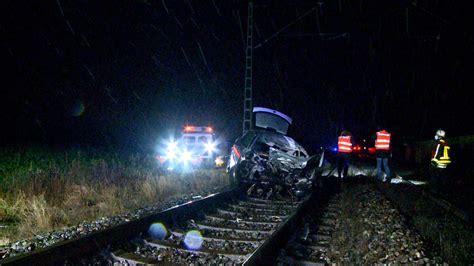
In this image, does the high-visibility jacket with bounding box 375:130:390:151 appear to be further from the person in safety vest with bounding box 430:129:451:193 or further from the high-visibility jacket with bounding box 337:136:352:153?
the person in safety vest with bounding box 430:129:451:193

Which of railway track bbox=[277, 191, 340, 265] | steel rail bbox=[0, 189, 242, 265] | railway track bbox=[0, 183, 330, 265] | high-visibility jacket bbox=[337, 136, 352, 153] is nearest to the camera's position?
steel rail bbox=[0, 189, 242, 265]

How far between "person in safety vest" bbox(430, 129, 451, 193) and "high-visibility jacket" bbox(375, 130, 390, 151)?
62.5 inches

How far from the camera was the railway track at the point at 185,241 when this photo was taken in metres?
5.08

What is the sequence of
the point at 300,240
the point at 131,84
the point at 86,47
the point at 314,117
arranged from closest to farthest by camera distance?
the point at 300,240 → the point at 86,47 → the point at 131,84 → the point at 314,117

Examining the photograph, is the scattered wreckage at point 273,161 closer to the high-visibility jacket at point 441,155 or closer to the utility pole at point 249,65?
the high-visibility jacket at point 441,155

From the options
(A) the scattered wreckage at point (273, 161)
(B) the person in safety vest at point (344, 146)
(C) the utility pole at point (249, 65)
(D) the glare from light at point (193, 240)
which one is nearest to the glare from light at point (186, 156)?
(C) the utility pole at point (249, 65)

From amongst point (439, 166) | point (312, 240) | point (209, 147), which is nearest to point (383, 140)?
point (439, 166)

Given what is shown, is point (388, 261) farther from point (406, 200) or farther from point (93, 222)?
point (406, 200)

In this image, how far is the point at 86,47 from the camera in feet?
109

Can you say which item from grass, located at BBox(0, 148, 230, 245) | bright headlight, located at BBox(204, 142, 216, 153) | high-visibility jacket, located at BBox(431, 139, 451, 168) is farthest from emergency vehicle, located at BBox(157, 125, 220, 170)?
high-visibility jacket, located at BBox(431, 139, 451, 168)

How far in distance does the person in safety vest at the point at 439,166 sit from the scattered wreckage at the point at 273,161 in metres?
4.11

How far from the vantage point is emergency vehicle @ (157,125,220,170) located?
19.6 m

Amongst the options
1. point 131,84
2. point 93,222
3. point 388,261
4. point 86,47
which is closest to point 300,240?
point 388,261

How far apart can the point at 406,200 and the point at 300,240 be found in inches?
230
